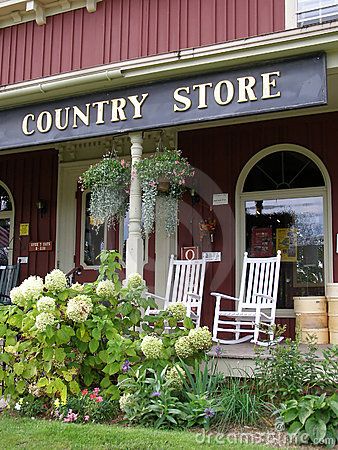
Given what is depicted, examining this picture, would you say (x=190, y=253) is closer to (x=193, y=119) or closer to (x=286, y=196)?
(x=286, y=196)

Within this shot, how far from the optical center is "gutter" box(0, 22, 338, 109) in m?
4.15

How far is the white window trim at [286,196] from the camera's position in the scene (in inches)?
218

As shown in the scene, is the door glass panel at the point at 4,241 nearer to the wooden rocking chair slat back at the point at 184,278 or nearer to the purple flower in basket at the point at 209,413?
the wooden rocking chair slat back at the point at 184,278

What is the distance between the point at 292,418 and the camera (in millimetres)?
3227

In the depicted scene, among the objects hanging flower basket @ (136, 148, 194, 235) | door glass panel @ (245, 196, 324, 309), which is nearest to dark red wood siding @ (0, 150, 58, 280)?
hanging flower basket @ (136, 148, 194, 235)

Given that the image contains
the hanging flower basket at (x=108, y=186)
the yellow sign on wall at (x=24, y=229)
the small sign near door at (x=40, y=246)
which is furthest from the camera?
the yellow sign on wall at (x=24, y=229)

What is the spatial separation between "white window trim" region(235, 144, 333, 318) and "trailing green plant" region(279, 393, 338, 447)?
2.42 m

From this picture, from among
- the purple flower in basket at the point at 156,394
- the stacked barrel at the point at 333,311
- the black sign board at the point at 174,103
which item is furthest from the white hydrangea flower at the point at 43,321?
the stacked barrel at the point at 333,311

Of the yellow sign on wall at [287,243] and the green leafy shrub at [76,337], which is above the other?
the yellow sign on wall at [287,243]

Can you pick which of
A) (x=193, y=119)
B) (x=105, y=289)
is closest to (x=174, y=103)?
(x=193, y=119)

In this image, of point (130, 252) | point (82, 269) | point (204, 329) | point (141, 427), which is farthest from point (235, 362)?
point (82, 269)

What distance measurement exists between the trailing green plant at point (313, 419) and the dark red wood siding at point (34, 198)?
14.6 ft

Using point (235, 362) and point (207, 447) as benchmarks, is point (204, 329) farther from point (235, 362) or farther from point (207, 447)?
point (207, 447)

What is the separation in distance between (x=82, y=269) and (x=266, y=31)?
3.67 metres
